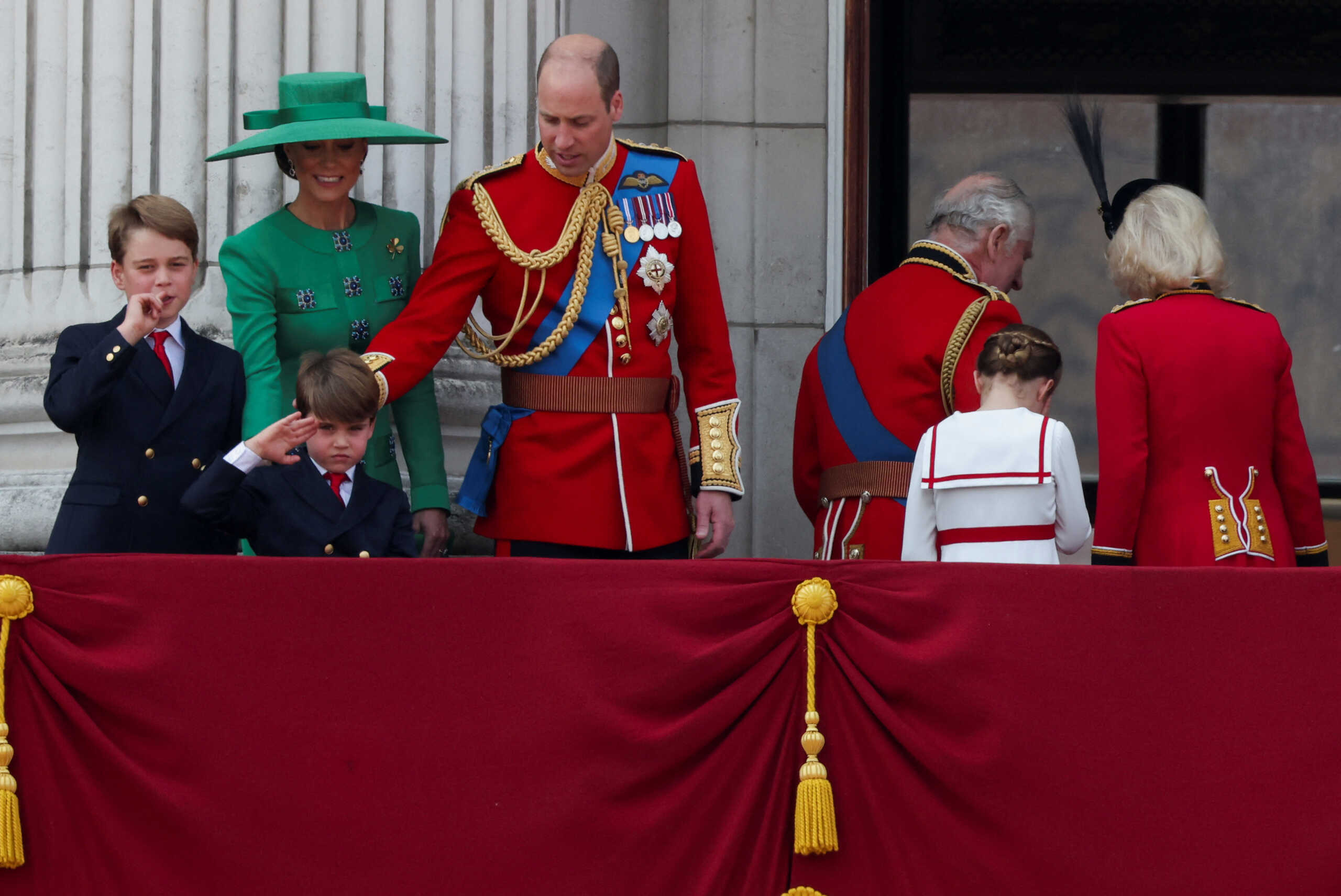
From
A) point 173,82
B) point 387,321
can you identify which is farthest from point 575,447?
point 173,82

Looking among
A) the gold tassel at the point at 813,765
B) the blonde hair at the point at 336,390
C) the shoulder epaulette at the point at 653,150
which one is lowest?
the gold tassel at the point at 813,765

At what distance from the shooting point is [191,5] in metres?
4.71

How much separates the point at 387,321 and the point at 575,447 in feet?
1.76

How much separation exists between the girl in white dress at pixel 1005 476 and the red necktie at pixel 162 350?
61.8 inches

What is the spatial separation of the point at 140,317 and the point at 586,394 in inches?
37.0

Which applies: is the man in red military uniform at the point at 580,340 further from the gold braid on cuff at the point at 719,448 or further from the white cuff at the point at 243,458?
the white cuff at the point at 243,458

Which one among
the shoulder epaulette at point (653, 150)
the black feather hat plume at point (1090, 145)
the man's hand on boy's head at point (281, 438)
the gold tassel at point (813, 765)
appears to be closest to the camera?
the gold tassel at point (813, 765)

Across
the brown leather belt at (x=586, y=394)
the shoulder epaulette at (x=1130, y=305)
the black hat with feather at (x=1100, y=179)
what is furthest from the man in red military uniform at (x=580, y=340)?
the black hat with feather at (x=1100, y=179)

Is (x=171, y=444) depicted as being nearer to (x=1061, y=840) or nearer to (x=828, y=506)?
(x=828, y=506)

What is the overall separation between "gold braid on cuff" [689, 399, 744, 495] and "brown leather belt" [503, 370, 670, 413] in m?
0.13

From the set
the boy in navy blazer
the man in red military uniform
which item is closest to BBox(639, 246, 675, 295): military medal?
the man in red military uniform

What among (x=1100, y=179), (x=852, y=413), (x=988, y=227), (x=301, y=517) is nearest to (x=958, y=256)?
(x=988, y=227)

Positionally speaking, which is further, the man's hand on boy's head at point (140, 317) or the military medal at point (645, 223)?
the military medal at point (645, 223)

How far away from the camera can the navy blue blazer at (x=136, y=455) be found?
3805 mm
